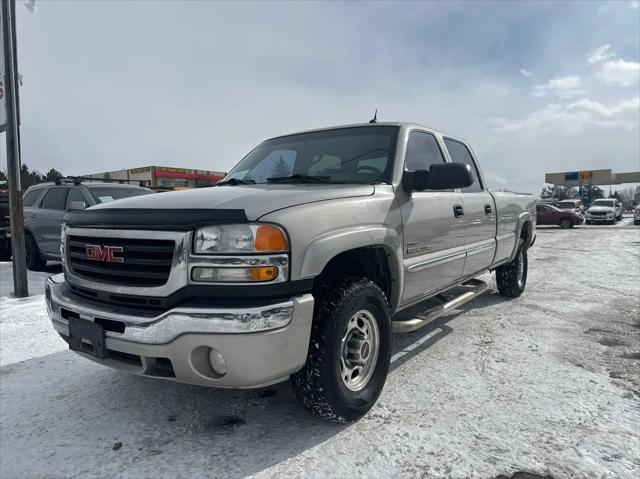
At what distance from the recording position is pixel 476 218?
428 centimetres

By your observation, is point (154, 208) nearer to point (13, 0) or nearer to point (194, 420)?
point (194, 420)

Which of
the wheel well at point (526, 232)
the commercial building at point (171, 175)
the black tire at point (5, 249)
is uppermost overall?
the commercial building at point (171, 175)

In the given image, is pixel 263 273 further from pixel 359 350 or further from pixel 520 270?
pixel 520 270

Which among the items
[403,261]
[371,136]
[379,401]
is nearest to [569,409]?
[379,401]

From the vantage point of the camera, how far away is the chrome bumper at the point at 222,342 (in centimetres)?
207

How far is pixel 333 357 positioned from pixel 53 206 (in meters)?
7.98

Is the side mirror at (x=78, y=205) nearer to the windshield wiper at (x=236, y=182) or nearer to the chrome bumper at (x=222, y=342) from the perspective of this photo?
the windshield wiper at (x=236, y=182)

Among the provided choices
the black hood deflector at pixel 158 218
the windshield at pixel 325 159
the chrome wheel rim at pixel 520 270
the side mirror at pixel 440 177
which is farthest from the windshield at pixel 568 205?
the black hood deflector at pixel 158 218

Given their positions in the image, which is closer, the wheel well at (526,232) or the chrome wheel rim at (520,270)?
the chrome wheel rim at (520,270)

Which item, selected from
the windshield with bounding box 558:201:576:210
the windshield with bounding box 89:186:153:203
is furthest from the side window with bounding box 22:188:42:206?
the windshield with bounding box 558:201:576:210

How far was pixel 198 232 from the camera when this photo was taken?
2174mm

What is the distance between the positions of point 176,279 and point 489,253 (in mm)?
3476

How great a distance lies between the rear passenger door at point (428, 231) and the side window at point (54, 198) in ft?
23.4

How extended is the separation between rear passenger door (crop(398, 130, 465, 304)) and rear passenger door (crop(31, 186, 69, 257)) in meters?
6.92
